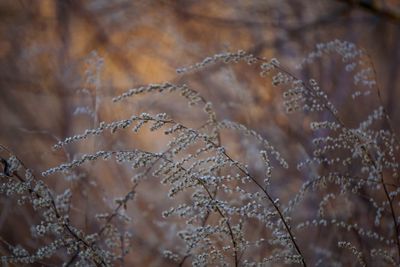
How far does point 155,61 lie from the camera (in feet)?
15.1

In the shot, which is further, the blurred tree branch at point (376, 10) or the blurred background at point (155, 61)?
the blurred background at point (155, 61)

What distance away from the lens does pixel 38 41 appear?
15.3 feet

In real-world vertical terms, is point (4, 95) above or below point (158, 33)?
below

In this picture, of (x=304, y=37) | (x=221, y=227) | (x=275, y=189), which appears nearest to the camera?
(x=221, y=227)

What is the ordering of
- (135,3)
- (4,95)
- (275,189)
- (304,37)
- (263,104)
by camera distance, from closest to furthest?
(275,189), (263,104), (304,37), (135,3), (4,95)

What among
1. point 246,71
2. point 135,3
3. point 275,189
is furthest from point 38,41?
point 275,189

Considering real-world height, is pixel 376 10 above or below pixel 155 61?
below

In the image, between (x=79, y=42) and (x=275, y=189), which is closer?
(x=275, y=189)

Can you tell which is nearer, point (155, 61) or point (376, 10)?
point (376, 10)

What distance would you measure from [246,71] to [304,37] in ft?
1.61

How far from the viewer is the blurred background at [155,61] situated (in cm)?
367

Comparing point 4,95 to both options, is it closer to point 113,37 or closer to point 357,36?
point 113,37

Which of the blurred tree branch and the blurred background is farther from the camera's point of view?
the blurred background

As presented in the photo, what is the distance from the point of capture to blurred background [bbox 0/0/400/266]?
12.0 ft
